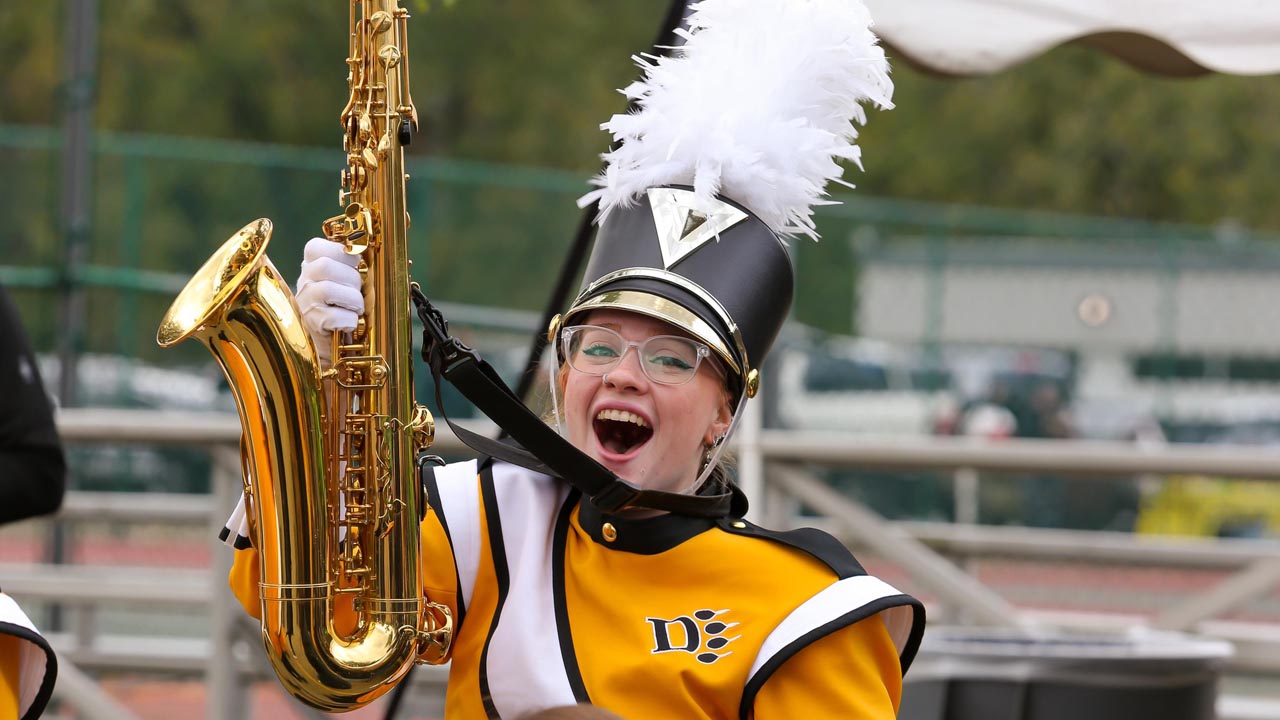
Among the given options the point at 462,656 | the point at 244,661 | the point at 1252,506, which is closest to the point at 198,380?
the point at 244,661

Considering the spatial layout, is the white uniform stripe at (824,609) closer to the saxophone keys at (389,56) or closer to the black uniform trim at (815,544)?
the black uniform trim at (815,544)

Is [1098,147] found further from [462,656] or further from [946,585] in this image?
[462,656]

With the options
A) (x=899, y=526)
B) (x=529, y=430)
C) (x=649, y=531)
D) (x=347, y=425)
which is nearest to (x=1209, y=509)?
(x=899, y=526)

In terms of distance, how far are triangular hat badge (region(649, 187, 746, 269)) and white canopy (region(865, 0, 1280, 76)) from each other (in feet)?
3.54

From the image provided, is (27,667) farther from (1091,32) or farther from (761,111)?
(1091,32)

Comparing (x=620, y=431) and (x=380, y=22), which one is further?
(x=620, y=431)

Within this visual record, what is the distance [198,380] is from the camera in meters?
11.5

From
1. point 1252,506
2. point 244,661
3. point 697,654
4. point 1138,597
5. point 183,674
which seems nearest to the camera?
point 697,654

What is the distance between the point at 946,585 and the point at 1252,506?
30.2 feet

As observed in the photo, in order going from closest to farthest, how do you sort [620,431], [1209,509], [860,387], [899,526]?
[620,431], [899,526], [860,387], [1209,509]

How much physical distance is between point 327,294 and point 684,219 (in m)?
0.55

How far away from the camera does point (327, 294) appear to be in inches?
92.7

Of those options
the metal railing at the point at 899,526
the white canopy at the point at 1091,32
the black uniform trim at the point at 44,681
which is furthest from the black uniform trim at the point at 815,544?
the metal railing at the point at 899,526

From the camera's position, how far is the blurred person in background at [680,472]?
2420mm
